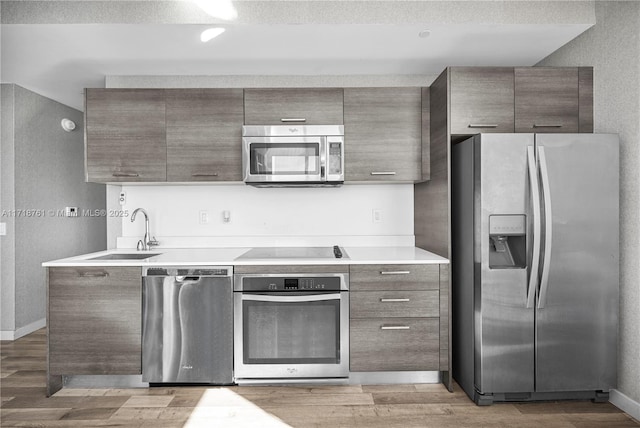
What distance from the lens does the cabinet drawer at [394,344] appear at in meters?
2.69

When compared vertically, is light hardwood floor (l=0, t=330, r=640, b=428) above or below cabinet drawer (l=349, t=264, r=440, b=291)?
below

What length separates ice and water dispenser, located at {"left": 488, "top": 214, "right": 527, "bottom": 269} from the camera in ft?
8.00

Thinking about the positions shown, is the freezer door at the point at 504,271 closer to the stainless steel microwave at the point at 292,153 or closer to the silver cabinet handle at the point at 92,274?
the stainless steel microwave at the point at 292,153

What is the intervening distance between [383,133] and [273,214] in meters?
1.13

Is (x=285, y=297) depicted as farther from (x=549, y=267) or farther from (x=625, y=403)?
(x=625, y=403)

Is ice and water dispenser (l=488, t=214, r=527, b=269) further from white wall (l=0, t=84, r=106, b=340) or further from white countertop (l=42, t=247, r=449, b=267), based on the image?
white wall (l=0, t=84, r=106, b=340)

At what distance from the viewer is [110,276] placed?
2.66 m

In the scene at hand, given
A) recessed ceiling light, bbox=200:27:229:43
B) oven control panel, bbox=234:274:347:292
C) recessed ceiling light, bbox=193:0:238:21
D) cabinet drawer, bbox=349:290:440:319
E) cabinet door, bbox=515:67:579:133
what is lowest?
cabinet drawer, bbox=349:290:440:319

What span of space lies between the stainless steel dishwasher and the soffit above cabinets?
1540mm

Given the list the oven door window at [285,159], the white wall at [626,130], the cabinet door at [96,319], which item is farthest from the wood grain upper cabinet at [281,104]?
the white wall at [626,130]

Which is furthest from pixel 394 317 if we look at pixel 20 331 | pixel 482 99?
pixel 20 331

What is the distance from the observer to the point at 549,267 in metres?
2.41

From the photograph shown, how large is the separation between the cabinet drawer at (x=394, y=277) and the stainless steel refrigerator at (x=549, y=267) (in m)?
0.32

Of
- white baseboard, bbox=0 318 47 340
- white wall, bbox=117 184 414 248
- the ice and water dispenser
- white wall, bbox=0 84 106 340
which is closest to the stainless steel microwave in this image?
white wall, bbox=117 184 414 248
